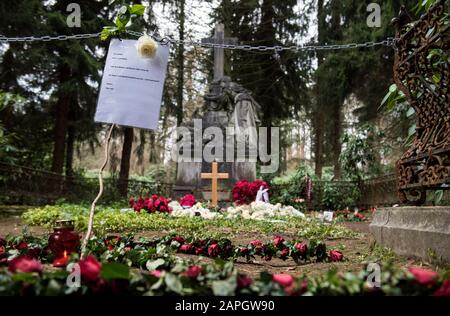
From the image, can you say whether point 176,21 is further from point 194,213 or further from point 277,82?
point 194,213

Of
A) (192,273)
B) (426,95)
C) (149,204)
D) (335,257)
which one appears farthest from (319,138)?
(192,273)

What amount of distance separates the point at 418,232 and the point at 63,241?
2.57 metres

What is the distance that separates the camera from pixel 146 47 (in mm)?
2623

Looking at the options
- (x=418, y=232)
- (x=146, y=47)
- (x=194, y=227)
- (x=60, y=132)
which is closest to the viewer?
(x=146, y=47)

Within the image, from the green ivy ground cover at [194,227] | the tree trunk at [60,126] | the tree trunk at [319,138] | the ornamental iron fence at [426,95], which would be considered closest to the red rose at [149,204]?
the green ivy ground cover at [194,227]

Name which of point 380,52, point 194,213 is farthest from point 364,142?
point 194,213

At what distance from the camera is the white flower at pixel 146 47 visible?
2.62 meters

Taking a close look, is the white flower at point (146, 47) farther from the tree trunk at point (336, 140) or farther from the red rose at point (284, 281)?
the tree trunk at point (336, 140)

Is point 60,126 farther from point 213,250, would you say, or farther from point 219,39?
point 213,250

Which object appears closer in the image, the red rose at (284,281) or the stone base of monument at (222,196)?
the red rose at (284,281)

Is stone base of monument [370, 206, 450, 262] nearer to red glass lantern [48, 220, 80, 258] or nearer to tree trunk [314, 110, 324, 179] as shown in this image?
red glass lantern [48, 220, 80, 258]

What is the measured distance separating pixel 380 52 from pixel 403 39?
9.86 meters

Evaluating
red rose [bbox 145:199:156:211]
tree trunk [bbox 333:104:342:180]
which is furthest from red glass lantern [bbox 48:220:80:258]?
tree trunk [bbox 333:104:342:180]

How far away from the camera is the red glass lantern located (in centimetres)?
262
